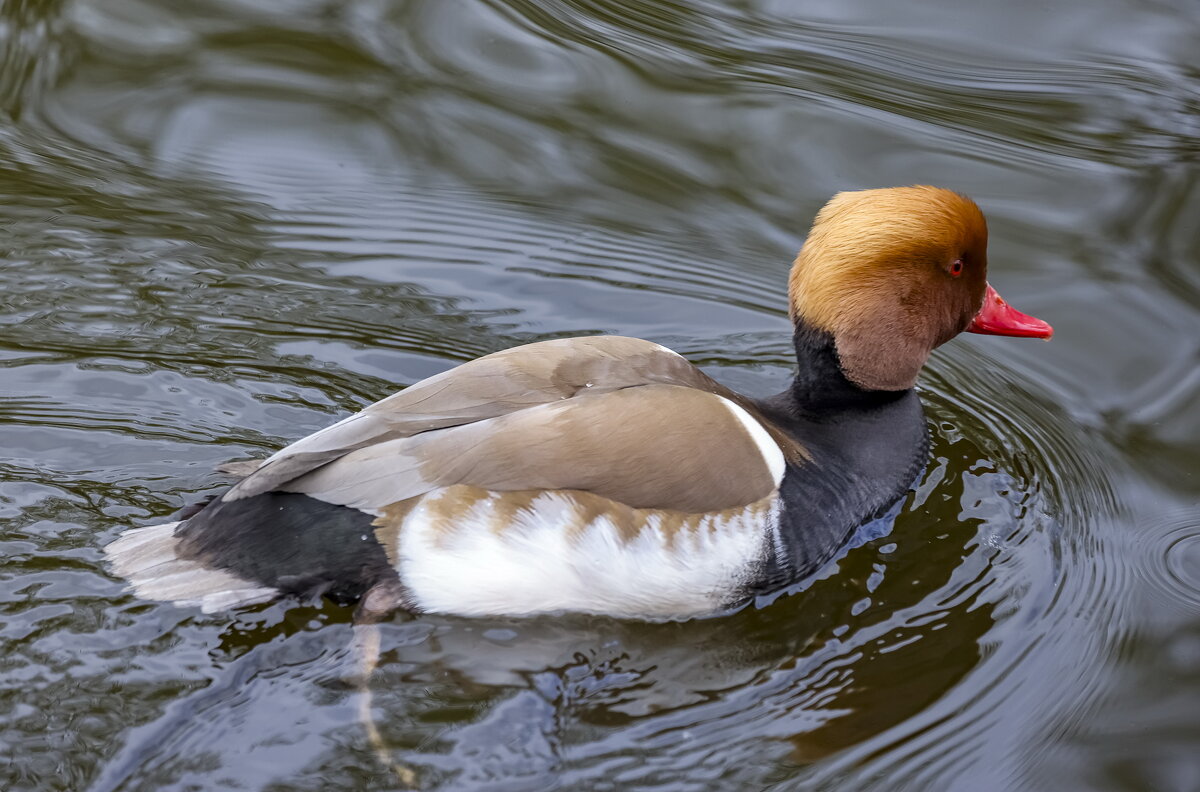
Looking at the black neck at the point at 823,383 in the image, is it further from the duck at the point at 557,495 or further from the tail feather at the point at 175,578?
the tail feather at the point at 175,578

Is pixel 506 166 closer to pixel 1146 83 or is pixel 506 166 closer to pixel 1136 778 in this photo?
pixel 1146 83

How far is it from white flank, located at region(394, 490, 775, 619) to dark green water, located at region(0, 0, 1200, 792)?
0.10m

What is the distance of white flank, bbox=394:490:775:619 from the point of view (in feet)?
12.0

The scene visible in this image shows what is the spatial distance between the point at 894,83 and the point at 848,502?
10.1 ft

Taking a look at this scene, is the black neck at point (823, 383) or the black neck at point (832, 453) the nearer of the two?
the black neck at point (832, 453)

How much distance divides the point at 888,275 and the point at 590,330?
4.95ft

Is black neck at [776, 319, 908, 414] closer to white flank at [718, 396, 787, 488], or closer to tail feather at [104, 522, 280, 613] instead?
white flank at [718, 396, 787, 488]

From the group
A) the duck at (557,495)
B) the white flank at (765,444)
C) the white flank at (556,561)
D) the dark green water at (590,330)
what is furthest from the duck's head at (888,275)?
the white flank at (556,561)

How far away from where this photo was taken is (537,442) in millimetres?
3674

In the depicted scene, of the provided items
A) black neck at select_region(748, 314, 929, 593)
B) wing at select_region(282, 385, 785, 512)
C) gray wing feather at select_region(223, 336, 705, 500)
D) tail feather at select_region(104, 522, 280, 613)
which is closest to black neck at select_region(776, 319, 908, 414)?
black neck at select_region(748, 314, 929, 593)

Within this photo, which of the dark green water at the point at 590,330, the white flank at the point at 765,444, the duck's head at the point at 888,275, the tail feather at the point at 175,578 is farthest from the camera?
the duck's head at the point at 888,275

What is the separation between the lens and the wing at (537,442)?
144 inches

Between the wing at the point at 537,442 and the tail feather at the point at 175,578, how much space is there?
0.23 m

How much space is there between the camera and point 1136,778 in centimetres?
348
